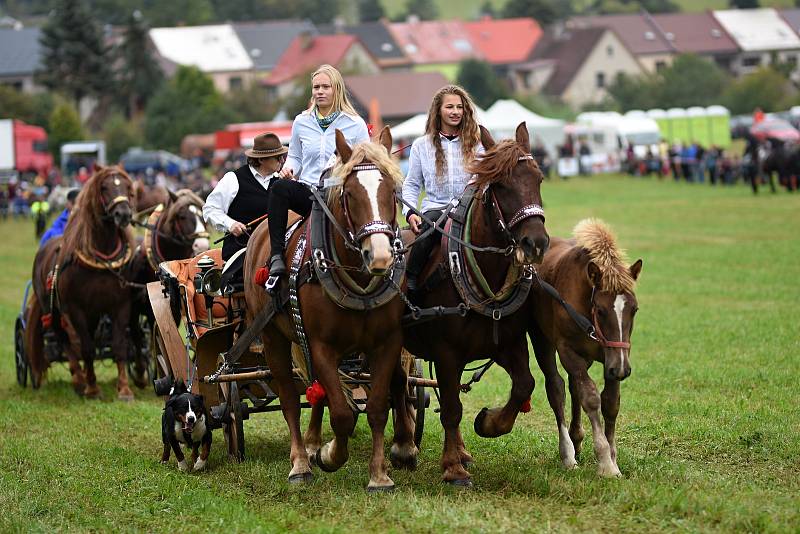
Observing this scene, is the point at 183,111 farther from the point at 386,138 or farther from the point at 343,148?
the point at 343,148

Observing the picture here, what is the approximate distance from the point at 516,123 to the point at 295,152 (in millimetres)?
48120

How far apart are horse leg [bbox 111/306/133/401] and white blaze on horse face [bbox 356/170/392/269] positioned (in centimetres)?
640

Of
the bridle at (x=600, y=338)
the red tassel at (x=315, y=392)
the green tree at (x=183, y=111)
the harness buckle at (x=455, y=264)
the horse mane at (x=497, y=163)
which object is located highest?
the green tree at (x=183, y=111)

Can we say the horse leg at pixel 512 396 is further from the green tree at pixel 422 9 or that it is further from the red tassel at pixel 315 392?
the green tree at pixel 422 9

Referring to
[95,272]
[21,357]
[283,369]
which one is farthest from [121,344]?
[283,369]

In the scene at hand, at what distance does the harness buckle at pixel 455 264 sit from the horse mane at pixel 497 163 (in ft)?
1.61

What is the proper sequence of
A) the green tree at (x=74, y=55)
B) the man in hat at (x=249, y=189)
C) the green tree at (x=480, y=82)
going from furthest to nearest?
the green tree at (x=480, y=82)
the green tree at (x=74, y=55)
the man in hat at (x=249, y=189)

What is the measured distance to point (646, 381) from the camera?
38.1 feet

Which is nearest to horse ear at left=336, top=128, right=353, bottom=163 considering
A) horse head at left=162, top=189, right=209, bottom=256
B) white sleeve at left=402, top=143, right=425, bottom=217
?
white sleeve at left=402, top=143, right=425, bottom=217

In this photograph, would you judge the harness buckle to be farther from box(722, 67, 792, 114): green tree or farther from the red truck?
box(722, 67, 792, 114): green tree

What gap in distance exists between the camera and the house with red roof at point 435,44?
113562mm

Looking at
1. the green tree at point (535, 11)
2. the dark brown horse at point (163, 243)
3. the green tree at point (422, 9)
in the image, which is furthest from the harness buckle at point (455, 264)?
the green tree at point (422, 9)

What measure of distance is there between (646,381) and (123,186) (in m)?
5.75

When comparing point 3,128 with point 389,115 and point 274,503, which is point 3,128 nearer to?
point 389,115
